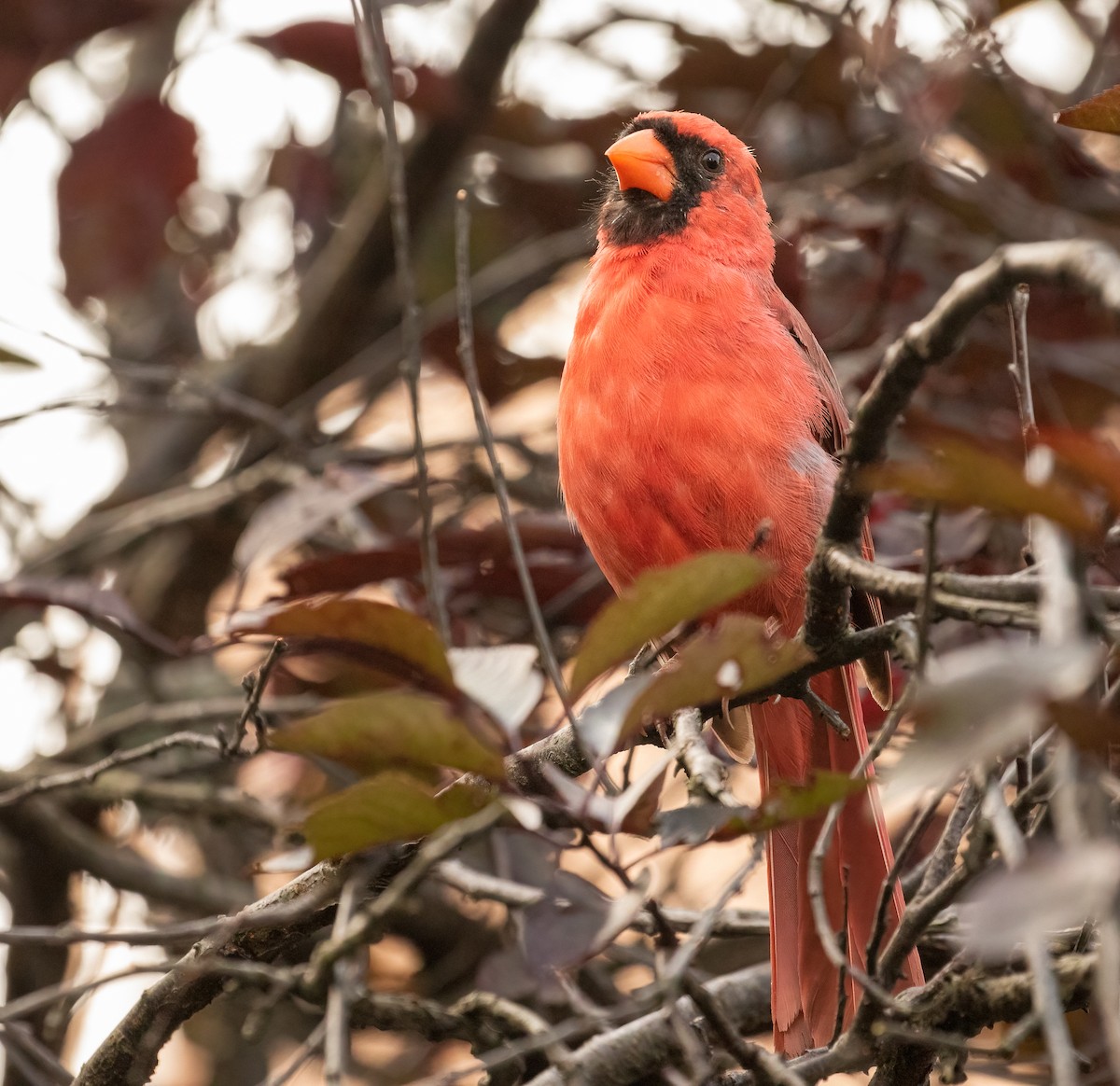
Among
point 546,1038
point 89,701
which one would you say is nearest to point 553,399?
point 89,701

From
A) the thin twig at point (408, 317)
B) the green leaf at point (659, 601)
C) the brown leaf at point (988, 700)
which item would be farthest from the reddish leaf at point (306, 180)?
the brown leaf at point (988, 700)

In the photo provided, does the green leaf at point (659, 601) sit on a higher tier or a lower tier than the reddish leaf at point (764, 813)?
higher

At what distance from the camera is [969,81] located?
3.39 metres

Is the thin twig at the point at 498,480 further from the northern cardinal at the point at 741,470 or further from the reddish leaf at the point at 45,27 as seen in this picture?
the reddish leaf at the point at 45,27

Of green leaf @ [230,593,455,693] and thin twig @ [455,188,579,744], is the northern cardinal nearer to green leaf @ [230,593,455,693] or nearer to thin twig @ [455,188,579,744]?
thin twig @ [455,188,579,744]

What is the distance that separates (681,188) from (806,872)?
1.51 m

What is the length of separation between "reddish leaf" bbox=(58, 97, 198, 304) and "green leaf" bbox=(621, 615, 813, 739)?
7.93ft

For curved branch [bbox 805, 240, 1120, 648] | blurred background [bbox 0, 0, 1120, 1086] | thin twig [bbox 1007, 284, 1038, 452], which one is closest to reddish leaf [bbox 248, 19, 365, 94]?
blurred background [bbox 0, 0, 1120, 1086]

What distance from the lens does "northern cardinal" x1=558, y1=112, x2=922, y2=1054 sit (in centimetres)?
241

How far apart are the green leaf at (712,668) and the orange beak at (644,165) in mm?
1995

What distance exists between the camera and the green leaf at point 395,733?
1103 millimetres

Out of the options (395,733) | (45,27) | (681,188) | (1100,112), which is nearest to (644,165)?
(681,188)

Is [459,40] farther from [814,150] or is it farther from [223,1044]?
[223,1044]

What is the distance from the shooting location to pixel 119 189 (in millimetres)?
3172
